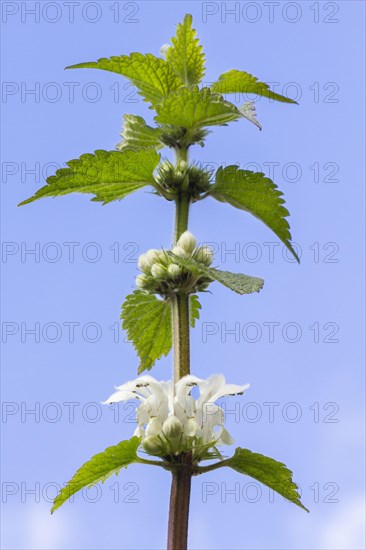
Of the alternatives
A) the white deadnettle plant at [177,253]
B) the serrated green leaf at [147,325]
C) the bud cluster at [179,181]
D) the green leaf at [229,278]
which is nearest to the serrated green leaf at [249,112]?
the white deadnettle plant at [177,253]

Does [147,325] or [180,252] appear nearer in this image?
[180,252]

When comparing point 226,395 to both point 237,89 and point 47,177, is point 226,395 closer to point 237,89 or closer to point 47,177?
point 47,177

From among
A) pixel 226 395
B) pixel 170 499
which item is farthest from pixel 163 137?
pixel 170 499

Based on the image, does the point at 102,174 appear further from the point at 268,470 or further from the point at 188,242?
the point at 268,470

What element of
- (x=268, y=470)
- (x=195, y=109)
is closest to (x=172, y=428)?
(x=268, y=470)

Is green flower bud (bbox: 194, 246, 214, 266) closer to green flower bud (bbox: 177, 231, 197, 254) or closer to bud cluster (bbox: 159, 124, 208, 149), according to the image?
green flower bud (bbox: 177, 231, 197, 254)

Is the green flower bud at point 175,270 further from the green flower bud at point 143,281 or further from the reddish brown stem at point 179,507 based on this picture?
the reddish brown stem at point 179,507

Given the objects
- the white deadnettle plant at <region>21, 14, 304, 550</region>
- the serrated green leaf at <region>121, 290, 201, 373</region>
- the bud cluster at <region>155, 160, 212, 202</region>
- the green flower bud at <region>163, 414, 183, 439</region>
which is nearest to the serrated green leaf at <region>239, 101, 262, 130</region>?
the white deadnettle plant at <region>21, 14, 304, 550</region>
